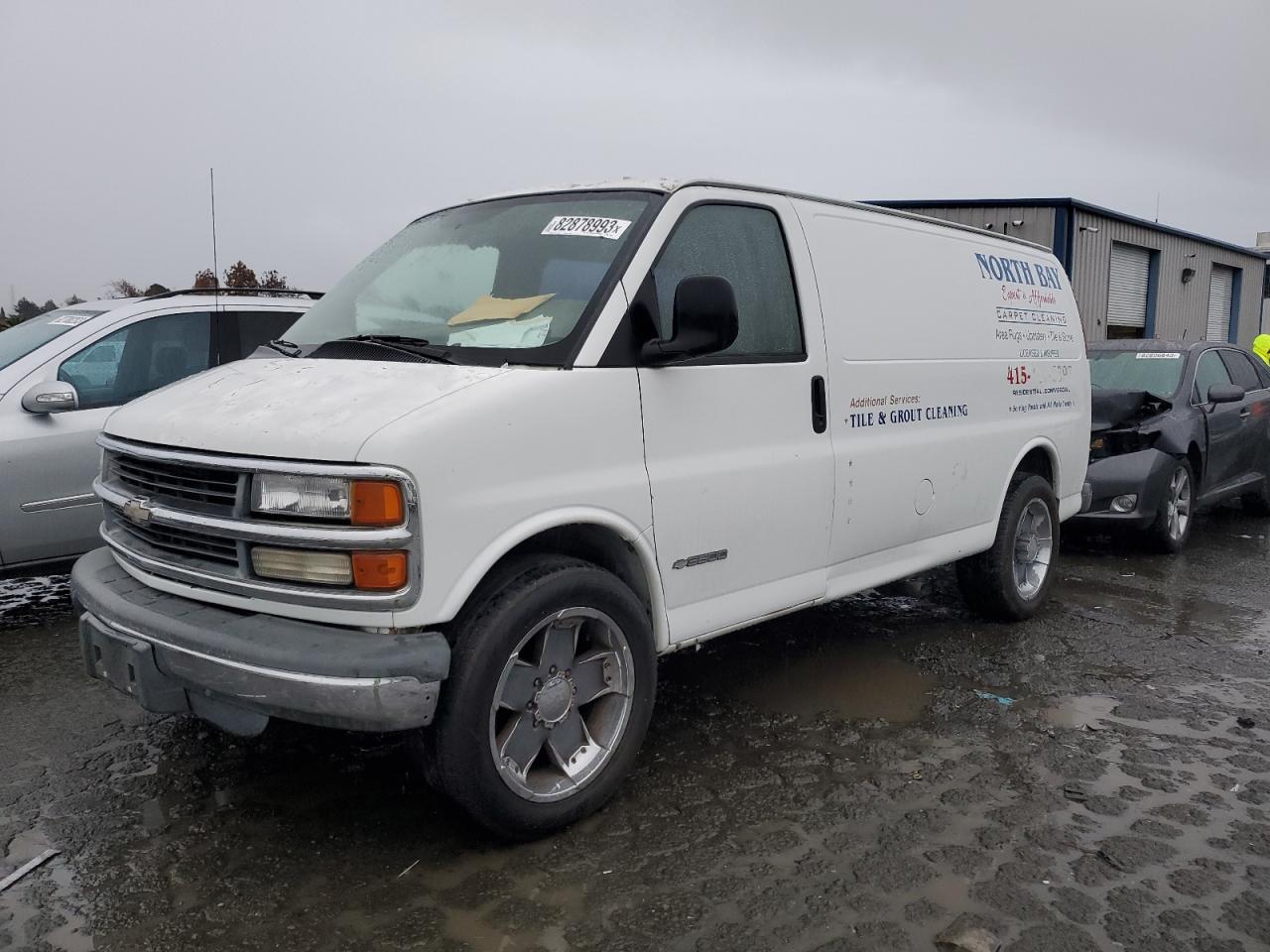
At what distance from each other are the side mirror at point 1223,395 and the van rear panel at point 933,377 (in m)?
2.72

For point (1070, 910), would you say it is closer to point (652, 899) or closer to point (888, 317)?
point (652, 899)

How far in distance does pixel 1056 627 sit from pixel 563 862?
3.66 meters

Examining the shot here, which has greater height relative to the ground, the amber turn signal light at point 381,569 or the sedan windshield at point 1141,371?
the sedan windshield at point 1141,371

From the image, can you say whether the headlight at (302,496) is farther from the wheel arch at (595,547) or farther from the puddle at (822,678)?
the puddle at (822,678)

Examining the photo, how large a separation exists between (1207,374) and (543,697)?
751 cm

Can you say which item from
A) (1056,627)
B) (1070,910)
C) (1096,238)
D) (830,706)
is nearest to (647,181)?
(830,706)

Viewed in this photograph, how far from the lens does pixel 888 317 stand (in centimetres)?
454

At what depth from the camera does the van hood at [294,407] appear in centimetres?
287

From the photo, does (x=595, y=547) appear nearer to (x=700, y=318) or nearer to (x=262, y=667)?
(x=700, y=318)

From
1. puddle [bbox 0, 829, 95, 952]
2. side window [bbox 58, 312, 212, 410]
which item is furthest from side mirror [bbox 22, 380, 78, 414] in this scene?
puddle [bbox 0, 829, 95, 952]

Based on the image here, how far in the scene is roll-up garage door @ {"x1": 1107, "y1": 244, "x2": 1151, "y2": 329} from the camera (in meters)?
22.8

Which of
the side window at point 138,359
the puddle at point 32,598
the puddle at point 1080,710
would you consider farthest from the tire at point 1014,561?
the puddle at point 32,598

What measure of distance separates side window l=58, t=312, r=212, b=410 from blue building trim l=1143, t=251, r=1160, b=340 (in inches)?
917

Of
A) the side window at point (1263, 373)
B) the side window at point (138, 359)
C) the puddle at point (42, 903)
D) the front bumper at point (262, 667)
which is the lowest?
the puddle at point (42, 903)
